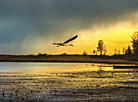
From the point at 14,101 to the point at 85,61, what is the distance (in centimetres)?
15131

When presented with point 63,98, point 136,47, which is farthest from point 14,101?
point 136,47

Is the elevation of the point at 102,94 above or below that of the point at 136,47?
below

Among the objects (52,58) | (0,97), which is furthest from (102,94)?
(52,58)

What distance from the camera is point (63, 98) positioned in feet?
97.3

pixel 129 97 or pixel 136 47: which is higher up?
Result: pixel 136 47

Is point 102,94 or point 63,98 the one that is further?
point 102,94

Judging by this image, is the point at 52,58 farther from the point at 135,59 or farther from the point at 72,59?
the point at 135,59

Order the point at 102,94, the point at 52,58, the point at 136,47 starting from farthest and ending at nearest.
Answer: the point at 52,58
the point at 136,47
the point at 102,94

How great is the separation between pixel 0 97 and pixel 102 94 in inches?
389

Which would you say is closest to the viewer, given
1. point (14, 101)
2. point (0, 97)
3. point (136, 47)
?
point (14, 101)

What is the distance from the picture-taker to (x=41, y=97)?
30500 millimetres

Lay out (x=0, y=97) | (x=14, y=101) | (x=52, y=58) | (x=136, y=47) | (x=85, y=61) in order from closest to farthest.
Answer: (x=14, y=101) → (x=0, y=97) → (x=136, y=47) → (x=85, y=61) → (x=52, y=58)

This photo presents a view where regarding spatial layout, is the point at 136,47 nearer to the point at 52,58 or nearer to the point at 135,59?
the point at 135,59

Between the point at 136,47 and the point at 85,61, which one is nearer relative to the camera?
the point at 136,47
